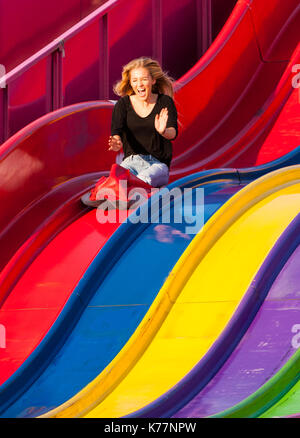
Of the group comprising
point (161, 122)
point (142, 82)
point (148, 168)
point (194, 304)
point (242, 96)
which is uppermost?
point (242, 96)

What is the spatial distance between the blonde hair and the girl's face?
28 millimetres

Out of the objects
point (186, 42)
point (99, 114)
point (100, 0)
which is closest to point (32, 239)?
point (99, 114)

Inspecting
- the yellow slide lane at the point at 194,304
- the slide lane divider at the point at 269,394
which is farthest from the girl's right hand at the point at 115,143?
the slide lane divider at the point at 269,394

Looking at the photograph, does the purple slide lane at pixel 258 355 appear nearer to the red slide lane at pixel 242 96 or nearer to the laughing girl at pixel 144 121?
the laughing girl at pixel 144 121

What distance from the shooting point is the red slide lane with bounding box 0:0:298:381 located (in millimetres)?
3752

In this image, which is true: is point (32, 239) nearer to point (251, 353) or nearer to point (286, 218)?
point (286, 218)

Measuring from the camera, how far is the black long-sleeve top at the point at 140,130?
4.78 metres

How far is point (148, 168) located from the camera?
4.73 meters

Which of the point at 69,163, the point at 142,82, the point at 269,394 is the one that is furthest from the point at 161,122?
the point at 269,394

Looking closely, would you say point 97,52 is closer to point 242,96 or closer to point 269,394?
point 242,96

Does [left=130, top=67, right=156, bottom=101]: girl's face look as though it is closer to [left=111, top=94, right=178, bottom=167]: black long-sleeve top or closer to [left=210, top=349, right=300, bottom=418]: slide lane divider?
[left=111, top=94, right=178, bottom=167]: black long-sleeve top

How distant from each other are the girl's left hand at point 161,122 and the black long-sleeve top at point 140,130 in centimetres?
19

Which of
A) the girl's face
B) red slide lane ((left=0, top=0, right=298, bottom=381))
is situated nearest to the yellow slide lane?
red slide lane ((left=0, top=0, right=298, bottom=381))

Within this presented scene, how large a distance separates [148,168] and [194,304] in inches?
71.9
